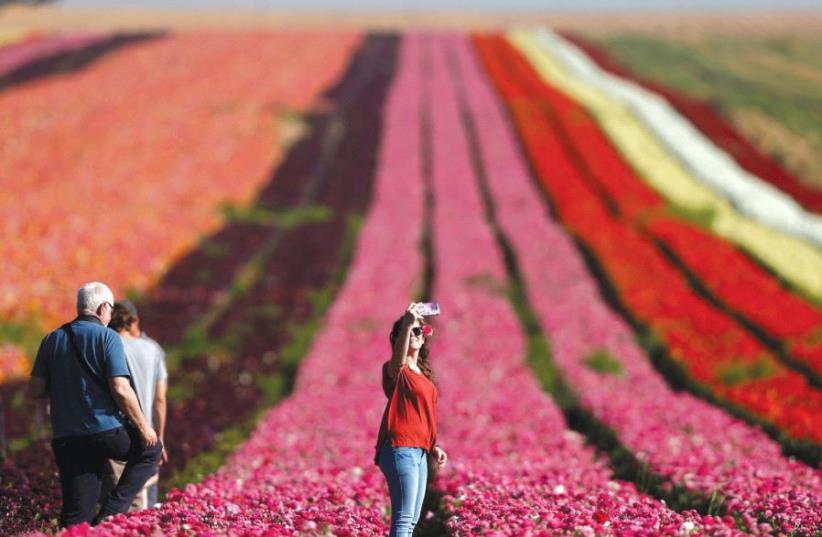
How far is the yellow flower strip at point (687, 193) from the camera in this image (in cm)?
2752

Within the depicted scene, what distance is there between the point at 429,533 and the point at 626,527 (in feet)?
8.52

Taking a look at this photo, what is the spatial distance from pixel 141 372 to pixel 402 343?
2.61 metres

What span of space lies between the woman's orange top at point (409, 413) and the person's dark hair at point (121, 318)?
2.59 meters

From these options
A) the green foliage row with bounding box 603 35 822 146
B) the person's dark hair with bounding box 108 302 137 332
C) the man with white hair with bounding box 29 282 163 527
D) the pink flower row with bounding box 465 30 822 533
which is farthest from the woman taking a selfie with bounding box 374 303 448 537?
the green foliage row with bounding box 603 35 822 146

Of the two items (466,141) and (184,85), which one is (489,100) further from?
(184,85)

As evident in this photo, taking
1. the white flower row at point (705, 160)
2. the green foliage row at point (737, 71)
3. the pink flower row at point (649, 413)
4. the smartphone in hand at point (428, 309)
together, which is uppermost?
the green foliage row at point (737, 71)

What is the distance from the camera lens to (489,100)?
5603 centimetres

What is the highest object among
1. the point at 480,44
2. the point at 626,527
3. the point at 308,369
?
the point at 480,44

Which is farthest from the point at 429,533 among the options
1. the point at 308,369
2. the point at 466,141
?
the point at 466,141

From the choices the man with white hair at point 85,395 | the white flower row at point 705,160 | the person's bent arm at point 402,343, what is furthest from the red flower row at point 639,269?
the man with white hair at point 85,395

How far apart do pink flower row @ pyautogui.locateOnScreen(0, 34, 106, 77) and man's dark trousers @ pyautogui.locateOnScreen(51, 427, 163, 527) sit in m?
54.6

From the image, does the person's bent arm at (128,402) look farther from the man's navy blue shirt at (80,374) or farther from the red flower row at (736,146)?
the red flower row at (736,146)

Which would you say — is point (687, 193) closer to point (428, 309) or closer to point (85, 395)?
point (428, 309)

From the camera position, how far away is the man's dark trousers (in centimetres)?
855
